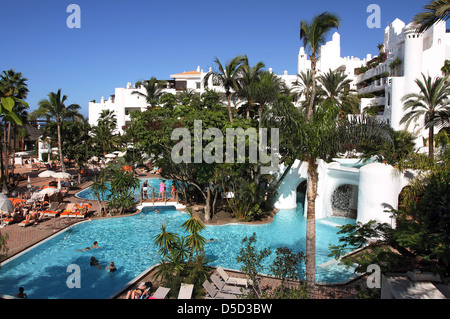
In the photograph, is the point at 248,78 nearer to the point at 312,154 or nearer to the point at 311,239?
the point at 312,154

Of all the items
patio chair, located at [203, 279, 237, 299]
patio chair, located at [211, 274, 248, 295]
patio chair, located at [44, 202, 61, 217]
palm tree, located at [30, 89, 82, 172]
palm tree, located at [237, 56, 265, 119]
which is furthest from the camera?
palm tree, located at [30, 89, 82, 172]

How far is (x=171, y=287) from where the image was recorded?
406 inches

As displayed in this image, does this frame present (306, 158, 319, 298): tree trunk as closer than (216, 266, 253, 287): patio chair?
Yes

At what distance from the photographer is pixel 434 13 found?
287 inches

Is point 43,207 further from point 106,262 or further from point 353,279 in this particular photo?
point 353,279

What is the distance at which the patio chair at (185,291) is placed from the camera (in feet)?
A: 31.0

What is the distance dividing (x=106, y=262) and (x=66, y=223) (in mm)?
5772

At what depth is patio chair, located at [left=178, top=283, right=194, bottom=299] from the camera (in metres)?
9.46

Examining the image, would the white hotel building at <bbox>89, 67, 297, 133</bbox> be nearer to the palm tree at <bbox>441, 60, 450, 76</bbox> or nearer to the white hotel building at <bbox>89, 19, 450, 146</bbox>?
the white hotel building at <bbox>89, 19, 450, 146</bbox>

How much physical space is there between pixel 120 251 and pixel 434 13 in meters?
14.4

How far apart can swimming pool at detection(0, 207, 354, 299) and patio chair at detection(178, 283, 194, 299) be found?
2497mm

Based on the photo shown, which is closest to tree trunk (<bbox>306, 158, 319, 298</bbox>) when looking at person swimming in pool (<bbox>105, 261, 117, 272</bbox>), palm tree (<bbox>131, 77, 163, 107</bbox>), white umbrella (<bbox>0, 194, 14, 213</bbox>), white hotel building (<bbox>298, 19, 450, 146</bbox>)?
person swimming in pool (<bbox>105, 261, 117, 272</bbox>)

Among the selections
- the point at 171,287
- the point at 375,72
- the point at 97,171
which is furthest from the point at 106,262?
the point at 375,72

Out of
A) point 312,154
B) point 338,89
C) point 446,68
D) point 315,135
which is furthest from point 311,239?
point 446,68
